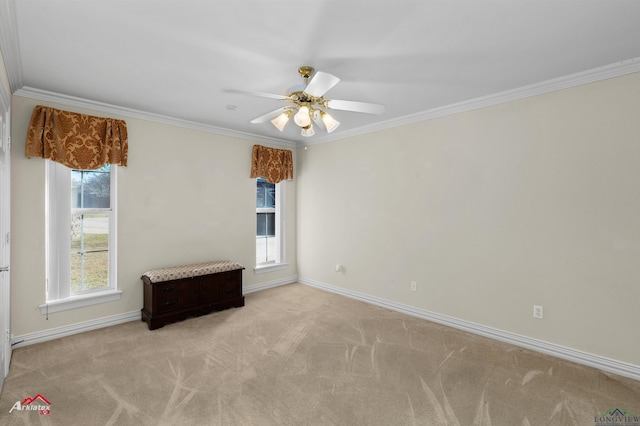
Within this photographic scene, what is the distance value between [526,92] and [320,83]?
2237mm

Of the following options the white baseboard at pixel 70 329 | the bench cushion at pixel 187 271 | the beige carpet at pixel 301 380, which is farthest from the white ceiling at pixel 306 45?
the beige carpet at pixel 301 380

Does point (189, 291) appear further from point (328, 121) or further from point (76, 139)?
point (328, 121)

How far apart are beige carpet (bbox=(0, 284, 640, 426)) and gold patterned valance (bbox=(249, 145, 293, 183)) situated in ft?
7.85

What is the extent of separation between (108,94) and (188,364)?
2.77 metres

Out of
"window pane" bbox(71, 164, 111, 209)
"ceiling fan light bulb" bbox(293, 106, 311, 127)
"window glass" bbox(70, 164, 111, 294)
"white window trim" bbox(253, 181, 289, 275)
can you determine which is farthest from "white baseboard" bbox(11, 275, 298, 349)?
"ceiling fan light bulb" bbox(293, 106, 311, 127)

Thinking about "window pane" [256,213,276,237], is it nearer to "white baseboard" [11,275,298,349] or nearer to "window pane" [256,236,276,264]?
"window pane" [256,236,276,264]

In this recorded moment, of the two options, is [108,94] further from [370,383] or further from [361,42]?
[370,383]

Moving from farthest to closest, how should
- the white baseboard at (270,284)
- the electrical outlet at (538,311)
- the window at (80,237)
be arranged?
the white baseboard at (270,284)
the window at (80,237)
the electrical outlet at (538,311)

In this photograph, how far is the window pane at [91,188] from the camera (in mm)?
3396

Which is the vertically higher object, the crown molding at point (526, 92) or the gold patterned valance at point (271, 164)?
the crown molding at point (526, 92)

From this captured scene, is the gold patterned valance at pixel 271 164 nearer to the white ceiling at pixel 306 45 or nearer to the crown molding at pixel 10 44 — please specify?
the white ceiling at pixel 306 45

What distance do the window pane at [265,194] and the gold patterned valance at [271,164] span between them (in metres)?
0.19

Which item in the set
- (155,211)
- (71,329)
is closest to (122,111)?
(155,211)

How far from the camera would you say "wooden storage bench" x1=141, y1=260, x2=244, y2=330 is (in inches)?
138
